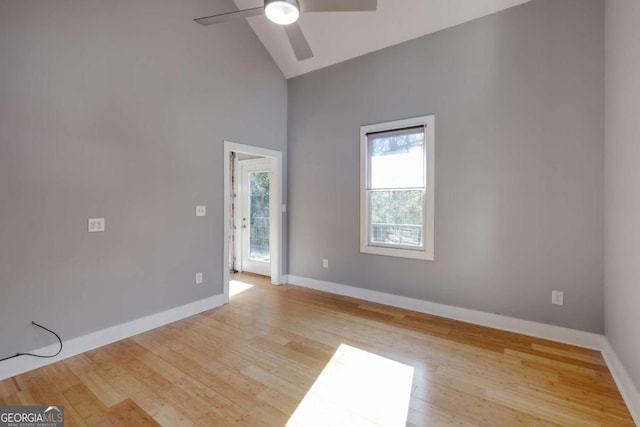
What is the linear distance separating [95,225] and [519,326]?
13.7 ft

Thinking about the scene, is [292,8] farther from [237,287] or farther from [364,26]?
[237,287]

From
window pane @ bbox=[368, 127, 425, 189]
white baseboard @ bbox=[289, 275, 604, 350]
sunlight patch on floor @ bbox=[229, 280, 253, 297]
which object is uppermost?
window pane @ bbox=[368, 127, 425, 189]

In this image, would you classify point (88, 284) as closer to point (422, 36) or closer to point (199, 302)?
point (199, 302)

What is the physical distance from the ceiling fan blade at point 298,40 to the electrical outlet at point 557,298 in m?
3.27

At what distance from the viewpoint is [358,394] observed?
2.02 metres

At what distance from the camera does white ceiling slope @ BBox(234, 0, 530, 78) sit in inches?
122

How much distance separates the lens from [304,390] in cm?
206

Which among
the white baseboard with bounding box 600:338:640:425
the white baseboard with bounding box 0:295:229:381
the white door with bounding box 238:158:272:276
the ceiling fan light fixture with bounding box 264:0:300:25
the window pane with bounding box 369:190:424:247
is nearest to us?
the white baseboard with bounding box 600:338:640:425

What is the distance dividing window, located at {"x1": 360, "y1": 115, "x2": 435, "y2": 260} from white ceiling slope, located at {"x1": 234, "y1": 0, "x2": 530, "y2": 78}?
1.02 m

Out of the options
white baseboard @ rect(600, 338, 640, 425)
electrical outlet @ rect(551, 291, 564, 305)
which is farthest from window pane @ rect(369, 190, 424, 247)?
white baseboard @ rect(600, 338, 640, 425)

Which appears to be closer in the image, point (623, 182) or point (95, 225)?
point (623, 182)

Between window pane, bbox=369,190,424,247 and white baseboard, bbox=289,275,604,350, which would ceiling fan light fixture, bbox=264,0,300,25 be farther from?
white baseboard, bbox=289,275,604,350

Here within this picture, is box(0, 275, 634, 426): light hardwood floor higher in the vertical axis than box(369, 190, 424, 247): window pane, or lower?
lower

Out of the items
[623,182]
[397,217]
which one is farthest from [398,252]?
[623,182]
